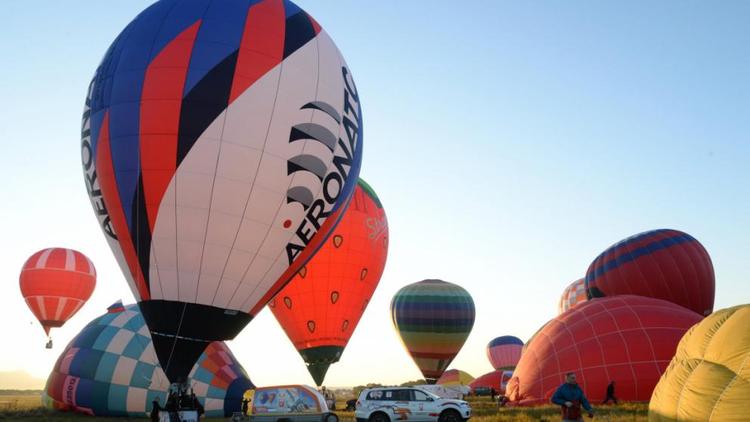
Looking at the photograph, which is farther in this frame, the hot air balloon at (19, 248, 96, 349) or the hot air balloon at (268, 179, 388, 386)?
the hot air balloon at (19, 248, 96, 349)

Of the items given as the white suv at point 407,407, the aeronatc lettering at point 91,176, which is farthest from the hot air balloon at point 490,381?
the aeronatc lettering at point 91,176

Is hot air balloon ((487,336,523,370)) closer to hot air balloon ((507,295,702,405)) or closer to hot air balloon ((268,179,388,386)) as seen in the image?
hot air balloon ((268,179,388,386))

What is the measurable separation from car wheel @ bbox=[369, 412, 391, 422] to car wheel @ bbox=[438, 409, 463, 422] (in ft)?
5.04

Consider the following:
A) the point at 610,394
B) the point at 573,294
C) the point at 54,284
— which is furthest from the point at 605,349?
the point at 573,294

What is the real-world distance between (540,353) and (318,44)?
1376 cm

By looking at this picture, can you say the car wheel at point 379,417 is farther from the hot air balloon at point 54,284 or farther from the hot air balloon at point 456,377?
the hot air balloon at point 456,377

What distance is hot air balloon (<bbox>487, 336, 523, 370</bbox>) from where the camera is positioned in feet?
244

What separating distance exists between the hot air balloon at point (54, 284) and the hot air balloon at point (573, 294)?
141 ft

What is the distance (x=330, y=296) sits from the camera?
32062 millimetres

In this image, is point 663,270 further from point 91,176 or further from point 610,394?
point 91,176

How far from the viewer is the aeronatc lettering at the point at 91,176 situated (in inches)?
720

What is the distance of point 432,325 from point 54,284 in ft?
84.2

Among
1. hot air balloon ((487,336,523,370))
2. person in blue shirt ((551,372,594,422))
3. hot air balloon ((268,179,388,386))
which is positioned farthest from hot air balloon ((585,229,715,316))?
hot air balloon ((487,336,523,370))

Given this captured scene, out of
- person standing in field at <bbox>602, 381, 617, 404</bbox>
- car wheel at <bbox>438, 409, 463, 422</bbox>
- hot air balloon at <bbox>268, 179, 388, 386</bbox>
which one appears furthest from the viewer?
hot air balloon at <bbox>268, 179, 388, 386</bbox>
